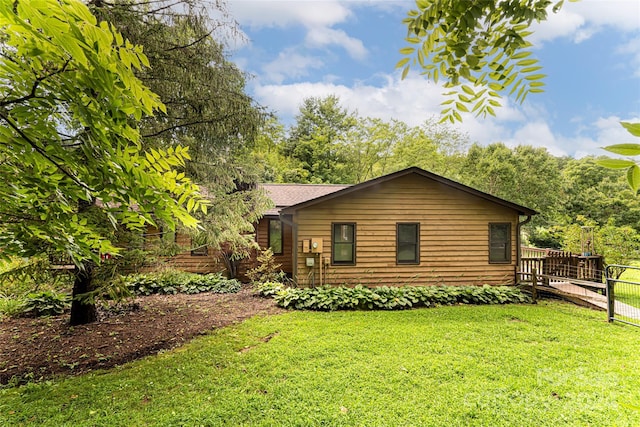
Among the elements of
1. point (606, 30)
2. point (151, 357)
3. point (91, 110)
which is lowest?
point (151, 357)

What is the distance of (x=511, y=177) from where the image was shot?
22.2 m

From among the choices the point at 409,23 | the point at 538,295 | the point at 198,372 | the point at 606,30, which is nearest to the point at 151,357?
the point at 198,372

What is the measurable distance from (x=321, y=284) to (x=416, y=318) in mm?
2973

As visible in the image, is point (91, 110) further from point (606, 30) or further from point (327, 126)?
point (327, 126)

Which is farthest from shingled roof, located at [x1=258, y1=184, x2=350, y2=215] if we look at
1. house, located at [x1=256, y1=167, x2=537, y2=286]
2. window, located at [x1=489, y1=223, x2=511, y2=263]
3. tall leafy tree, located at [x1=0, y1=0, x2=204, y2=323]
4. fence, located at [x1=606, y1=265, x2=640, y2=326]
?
tall leafy tree, located at [x1=0, y1=0, x2=204, y2=323]

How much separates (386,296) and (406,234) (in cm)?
228

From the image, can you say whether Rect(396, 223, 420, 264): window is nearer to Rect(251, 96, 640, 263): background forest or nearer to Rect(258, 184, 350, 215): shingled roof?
Rect(258, 184, 350, 215): shingled roof

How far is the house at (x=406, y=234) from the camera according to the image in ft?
29.6

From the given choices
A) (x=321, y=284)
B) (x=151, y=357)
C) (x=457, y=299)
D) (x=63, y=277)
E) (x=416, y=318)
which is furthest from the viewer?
(x=321, y=284)

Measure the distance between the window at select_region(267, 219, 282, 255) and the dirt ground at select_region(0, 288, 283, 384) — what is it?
3588 millimetres

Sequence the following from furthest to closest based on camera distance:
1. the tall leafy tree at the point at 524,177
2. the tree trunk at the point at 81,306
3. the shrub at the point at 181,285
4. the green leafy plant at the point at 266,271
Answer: the tall leafy tree at the point at 524,177
the green leafy plant at the point at 266,271
the shrub at the point at 181,285
the tree trunk at the point at 81,306

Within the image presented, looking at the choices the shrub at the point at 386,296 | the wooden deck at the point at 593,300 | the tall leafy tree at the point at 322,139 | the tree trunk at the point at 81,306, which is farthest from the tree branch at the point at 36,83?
the tall leafy tree at the point at 322,139

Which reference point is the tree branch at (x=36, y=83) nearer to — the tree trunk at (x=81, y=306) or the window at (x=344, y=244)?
the tree trunk at (x=81, y=306)

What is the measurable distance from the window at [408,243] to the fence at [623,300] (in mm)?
4308
